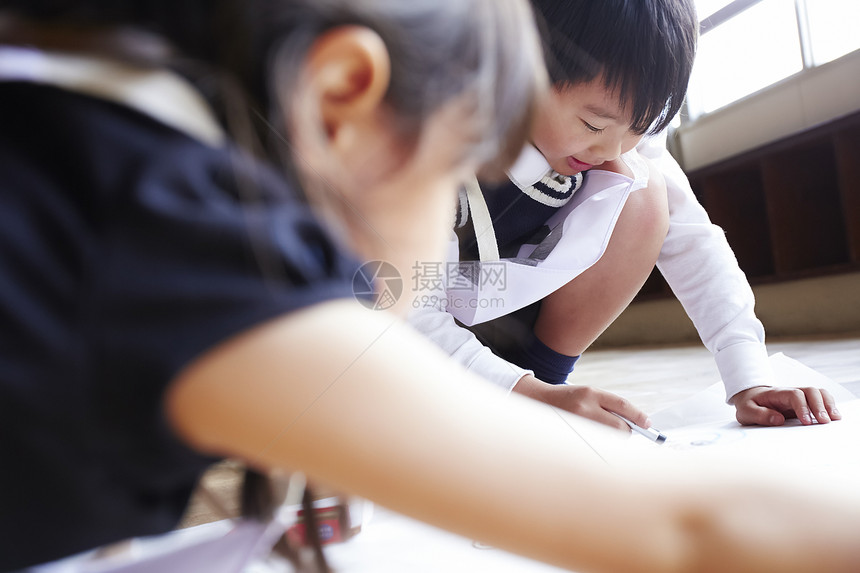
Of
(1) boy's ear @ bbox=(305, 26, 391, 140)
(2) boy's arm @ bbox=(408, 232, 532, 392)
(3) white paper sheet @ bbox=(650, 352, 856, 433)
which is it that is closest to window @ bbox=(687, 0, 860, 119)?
(3) white paper sheet @ bbox=(650, 352, 856, 433)

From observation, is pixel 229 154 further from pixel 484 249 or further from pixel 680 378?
pixel 680 378

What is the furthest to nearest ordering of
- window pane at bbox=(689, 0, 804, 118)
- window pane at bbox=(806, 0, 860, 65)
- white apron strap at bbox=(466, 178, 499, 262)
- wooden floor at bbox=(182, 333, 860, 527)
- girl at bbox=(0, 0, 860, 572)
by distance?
window pane at bbox=(806, 0, 860, 65), window pane at bbox=(689, 0, 804, 118), wooden floor at bbox=(182, 333, 860, 527), white apron strap at bbox=(466, 178, 499, 262), girl at bbox=(0, 0, 860, 572)

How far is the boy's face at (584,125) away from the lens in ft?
1.52

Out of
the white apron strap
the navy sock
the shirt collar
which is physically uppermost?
the shirt collar

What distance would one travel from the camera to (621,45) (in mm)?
454

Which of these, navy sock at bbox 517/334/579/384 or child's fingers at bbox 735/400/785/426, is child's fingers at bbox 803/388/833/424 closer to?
child's fingers at bbox 735/400/785/426

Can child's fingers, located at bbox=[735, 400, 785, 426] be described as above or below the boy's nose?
below

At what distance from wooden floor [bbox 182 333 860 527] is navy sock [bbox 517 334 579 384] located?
0.12m

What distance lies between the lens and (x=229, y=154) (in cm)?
13

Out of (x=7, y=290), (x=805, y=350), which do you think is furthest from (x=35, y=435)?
(x=805, y=350)

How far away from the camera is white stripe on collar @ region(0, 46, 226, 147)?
5.0 inches

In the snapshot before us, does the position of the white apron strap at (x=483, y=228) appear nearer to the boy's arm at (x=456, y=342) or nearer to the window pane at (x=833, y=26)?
Answer: the boy's arm at (x=456, y=342)

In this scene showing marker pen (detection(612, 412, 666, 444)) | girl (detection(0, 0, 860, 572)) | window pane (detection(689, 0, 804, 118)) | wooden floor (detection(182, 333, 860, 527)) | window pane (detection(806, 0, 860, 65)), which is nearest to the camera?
girl (detection(0, 0, 860, 572))

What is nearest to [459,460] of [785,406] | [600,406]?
[600,406]
